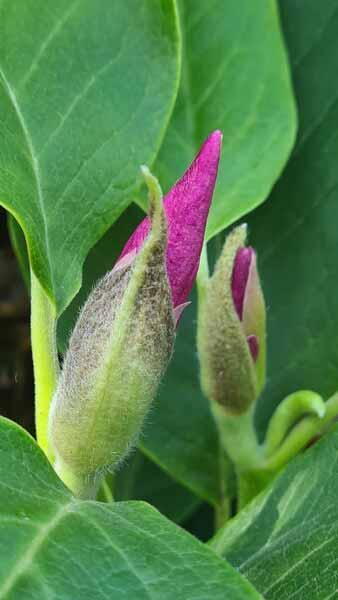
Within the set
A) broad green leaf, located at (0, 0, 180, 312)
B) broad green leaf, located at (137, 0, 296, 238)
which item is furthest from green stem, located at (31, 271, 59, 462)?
broad green leaf, located at (137, 0, 296, 238)

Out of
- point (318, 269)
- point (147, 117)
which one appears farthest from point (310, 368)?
point (147, 117)

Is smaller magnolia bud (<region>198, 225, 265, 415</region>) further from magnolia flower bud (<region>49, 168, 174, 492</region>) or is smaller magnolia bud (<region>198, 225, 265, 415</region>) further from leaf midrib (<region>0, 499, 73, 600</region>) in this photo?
leaf midrib (<region>0, 499, 73, 600</region>)

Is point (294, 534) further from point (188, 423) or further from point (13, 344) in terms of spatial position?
point (13, 344)

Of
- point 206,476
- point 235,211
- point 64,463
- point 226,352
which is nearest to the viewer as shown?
point 64,463

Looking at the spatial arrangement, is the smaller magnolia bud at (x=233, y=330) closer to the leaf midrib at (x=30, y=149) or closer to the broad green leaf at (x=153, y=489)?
the leaf midrib at (x=30, y=149)

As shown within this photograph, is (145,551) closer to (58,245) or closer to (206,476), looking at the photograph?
(58,245)

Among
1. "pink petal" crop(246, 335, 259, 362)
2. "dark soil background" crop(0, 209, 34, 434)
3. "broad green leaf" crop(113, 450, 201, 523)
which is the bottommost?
"broad green leaf" crop(113, 450, 201, 523)
